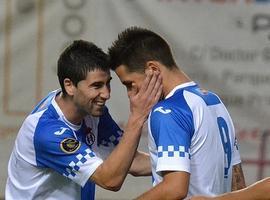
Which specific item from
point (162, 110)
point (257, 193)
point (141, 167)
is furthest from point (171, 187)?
point (141, 167)

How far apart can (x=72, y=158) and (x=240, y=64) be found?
8.42ft

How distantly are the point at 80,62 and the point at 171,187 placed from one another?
3.17 feet

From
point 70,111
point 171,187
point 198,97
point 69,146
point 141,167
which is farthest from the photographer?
point 141,167

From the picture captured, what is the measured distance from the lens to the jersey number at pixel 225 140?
14.5 ft

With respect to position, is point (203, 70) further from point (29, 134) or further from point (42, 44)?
point (29, 134)

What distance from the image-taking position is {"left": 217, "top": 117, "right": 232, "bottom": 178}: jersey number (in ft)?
14.5

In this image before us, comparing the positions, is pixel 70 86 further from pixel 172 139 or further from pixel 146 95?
pixel 172 139

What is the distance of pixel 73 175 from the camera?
4715mm

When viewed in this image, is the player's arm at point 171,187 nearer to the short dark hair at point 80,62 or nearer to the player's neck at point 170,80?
the player's neck at point 170,80

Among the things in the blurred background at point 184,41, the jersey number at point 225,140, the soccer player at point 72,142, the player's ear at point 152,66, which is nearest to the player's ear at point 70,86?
the soccer player at point 72,142

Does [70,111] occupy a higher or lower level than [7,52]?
lower

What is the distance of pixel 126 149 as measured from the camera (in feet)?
15.0

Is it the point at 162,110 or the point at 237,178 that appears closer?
the point at 162,110

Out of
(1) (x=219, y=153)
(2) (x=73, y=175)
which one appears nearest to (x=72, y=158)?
(2) (x=73, y=175)
